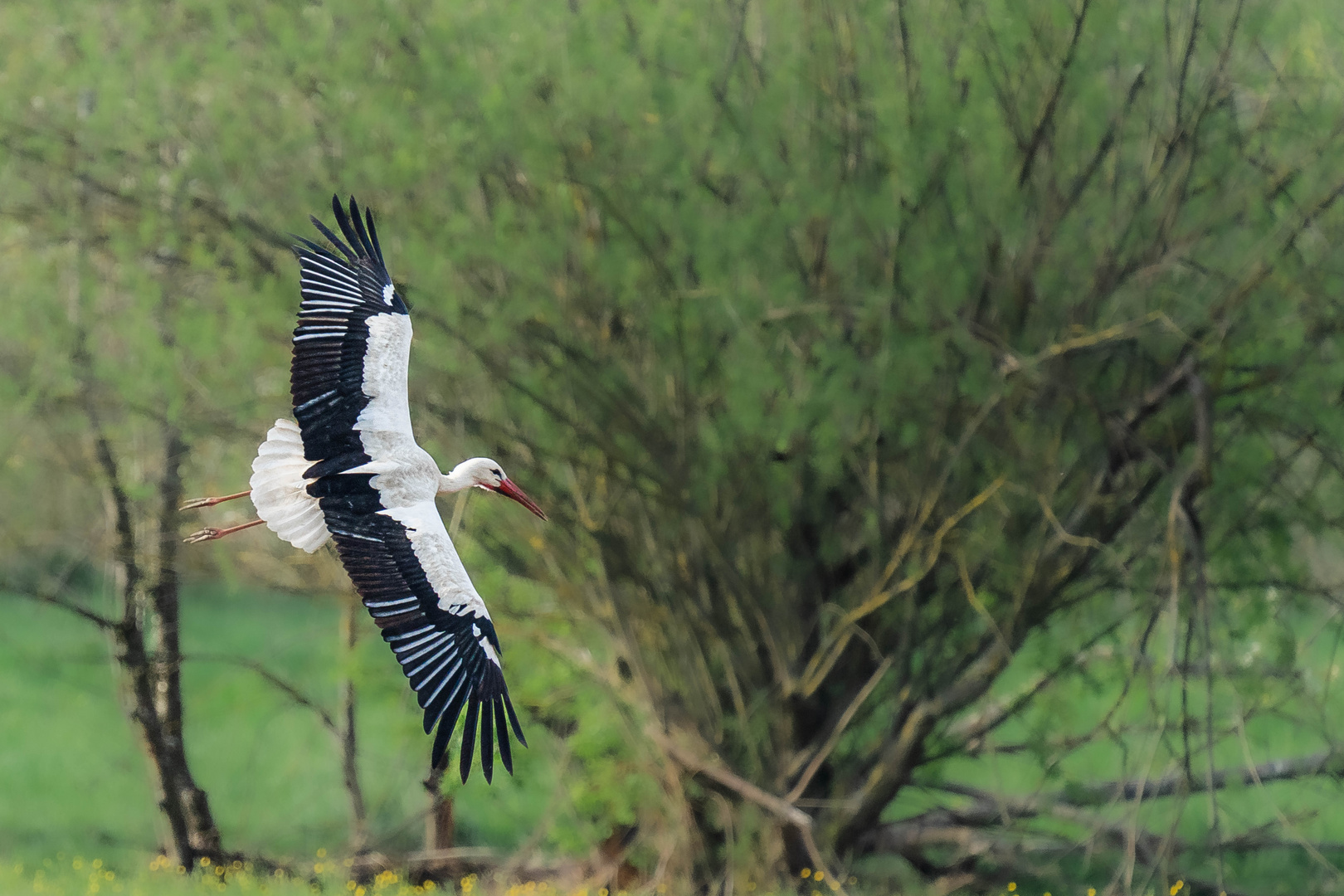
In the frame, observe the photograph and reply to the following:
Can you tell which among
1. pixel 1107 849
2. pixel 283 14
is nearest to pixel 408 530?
pixel 283 14

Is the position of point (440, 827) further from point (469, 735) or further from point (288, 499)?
point (469, 735)

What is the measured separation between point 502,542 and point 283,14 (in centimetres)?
289

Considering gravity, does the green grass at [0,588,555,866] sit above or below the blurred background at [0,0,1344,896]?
below

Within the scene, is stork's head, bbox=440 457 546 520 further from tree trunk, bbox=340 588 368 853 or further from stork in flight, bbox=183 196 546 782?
tree trunk, bbox=340 588 368 853

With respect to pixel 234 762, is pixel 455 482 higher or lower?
higher

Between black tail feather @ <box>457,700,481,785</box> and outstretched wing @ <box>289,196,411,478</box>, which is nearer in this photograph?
black tail feather @ <box>457,700,481,785</box>

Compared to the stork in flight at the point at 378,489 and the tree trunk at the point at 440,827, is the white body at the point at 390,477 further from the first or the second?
the tree trunk at the point at 440,827

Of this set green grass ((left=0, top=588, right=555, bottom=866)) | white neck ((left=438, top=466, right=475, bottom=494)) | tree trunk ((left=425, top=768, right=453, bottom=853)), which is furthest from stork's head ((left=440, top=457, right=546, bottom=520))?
tree trunk ((left=425, top=768, right=453, bottom=853))

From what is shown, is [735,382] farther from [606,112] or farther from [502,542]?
[502,542]

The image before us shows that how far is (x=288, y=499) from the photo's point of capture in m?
4.77

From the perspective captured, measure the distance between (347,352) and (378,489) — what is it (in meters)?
0.62

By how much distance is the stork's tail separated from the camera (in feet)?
15.4

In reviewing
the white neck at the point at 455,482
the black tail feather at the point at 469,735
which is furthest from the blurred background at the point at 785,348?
the black tail feather at the point at 469,735

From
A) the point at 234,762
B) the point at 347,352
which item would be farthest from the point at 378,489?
the point at 234,762
